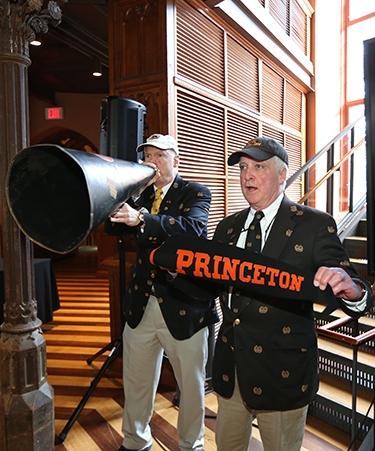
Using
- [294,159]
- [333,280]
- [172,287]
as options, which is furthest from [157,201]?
[294,159]

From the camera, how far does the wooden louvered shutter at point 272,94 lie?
14.4 feet

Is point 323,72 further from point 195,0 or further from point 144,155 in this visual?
point 144,155

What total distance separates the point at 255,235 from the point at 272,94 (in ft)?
12.1

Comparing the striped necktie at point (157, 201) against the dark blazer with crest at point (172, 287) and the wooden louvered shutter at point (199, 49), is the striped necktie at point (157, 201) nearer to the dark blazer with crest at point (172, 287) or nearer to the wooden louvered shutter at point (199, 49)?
the dark blazer with crest at point (172, 287)

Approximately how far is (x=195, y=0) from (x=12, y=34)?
63.4 inches

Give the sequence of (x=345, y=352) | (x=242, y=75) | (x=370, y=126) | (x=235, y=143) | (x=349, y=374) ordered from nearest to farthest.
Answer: (x=370, y=126) < (x=349, y=374) < (x=345, y=352) < (x=235, y=143) < (x=242, y=75)

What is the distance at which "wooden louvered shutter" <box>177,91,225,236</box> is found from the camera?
2844 mm

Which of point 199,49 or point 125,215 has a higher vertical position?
point 199,49

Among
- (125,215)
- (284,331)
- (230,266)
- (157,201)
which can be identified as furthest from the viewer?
(157,201)

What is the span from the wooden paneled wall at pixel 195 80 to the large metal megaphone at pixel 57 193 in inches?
72.8

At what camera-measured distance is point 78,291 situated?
5.81 meters

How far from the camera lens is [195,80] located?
2980mm

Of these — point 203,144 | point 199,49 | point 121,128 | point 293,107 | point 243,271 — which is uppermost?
point 293,107

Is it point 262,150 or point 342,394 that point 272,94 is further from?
point 262,150
